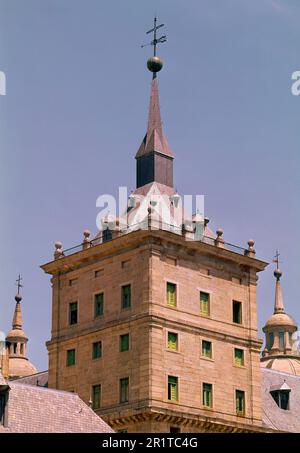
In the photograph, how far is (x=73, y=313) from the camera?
9844 cm

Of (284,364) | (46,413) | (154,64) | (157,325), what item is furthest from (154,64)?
(284,364)

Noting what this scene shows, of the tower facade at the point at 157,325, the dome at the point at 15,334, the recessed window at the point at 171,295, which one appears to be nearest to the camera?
the tower facade at the point at 157,325

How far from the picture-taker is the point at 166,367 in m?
91.4

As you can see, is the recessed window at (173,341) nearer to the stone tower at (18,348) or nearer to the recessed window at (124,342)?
the recessed window at (124,342)

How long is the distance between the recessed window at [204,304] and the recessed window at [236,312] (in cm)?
312

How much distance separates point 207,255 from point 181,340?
7617mm

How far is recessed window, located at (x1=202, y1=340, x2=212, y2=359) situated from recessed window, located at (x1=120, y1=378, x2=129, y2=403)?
6.61 meters

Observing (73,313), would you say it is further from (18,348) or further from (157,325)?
(18,348)

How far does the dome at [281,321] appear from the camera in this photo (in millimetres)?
159250

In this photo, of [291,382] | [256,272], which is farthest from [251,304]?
[291,382]

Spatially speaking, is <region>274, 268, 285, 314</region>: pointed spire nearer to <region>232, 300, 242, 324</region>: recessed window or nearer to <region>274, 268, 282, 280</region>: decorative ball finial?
<region>274, 268, 282, 280</region>: decorative ball finial

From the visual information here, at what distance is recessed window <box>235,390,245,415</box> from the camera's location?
317ft

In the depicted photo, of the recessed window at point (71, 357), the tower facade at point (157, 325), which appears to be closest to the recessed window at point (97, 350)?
the tower facade at point (157, 325)
